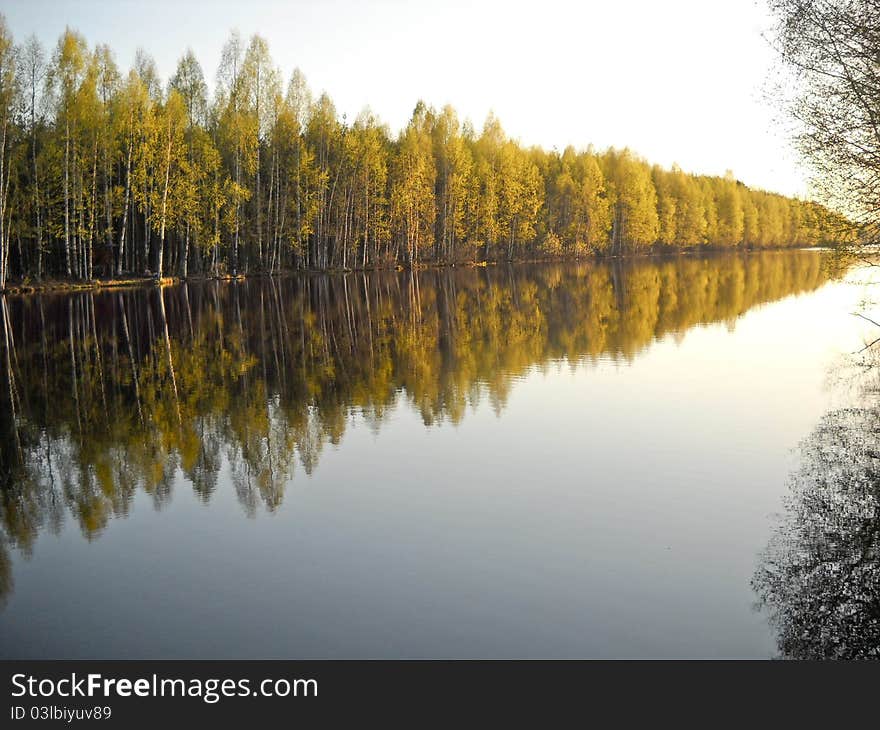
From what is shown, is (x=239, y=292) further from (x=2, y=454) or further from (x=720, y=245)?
(x=720, y=245)

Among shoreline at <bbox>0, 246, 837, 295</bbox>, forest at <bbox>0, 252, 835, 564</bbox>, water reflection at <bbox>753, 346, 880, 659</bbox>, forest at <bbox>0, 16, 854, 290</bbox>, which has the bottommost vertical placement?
water reflection at <bbox>753, 346, 880, 659</bbox>

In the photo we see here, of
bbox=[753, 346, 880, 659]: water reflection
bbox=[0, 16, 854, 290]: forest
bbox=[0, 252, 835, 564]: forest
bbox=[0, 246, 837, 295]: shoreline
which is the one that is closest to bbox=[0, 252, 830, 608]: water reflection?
bbox=[0, 252, 835, 564]: forest

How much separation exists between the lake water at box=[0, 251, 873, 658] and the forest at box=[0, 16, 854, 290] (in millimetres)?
6384

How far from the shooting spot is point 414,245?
71.1 meters

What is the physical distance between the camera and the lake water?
6.07 m

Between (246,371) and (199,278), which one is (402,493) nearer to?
(246,371)

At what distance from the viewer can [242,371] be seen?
18.1 meters

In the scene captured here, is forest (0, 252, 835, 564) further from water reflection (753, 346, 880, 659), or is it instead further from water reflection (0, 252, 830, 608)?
water reflection (753, 346, 880, 659)

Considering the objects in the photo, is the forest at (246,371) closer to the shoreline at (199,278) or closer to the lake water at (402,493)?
the lake water at (402,493)

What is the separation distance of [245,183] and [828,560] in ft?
180

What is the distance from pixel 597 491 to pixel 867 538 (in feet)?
9.13

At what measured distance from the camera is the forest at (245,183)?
44938mm

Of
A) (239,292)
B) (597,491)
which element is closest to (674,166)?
(239,292)

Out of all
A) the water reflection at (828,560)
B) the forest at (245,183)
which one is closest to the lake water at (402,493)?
the water reflection at (828,560)
